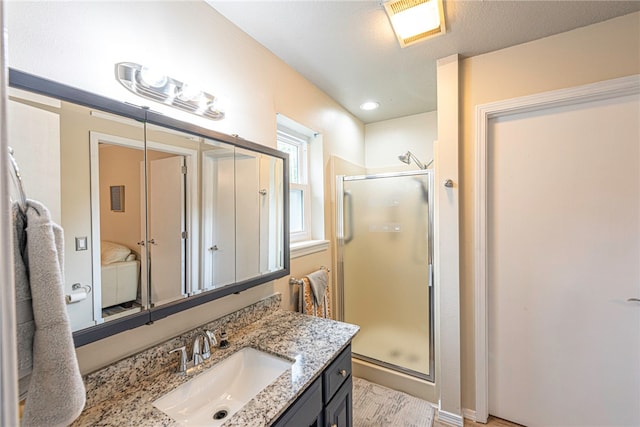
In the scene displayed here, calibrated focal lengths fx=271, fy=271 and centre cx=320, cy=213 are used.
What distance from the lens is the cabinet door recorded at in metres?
1.16

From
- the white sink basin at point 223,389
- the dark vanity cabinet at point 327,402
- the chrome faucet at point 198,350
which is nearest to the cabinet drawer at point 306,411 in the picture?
the dark vanity cabinet at point 327,402

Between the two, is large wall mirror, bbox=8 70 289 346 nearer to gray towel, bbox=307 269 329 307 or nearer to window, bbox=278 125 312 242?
gray towel, bbox=307 269 329 307

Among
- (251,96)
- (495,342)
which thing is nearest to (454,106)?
(251,96)

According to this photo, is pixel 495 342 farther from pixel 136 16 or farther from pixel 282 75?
pixel 136 16

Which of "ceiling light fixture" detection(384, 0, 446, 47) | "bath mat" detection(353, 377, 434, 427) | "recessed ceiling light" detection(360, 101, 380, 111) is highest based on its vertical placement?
"recessed ceiling light" detection(360, 101, 380, 111)

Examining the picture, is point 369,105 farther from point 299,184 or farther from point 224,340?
point 224,340

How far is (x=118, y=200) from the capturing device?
93 centimetres

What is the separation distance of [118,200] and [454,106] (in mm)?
1908

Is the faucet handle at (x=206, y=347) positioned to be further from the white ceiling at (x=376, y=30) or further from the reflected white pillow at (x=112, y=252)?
the white ceiling at (x=376, y=30)

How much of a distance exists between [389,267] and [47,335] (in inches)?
84.5

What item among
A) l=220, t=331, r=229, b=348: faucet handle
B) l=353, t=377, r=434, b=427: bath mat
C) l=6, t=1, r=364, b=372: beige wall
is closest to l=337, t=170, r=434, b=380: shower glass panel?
l=353, t=377, r=434, b=427: bath mat

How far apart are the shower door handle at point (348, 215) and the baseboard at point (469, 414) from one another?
1.46m

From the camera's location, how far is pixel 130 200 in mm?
962

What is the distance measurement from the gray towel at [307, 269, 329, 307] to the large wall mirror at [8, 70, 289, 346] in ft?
1.86
